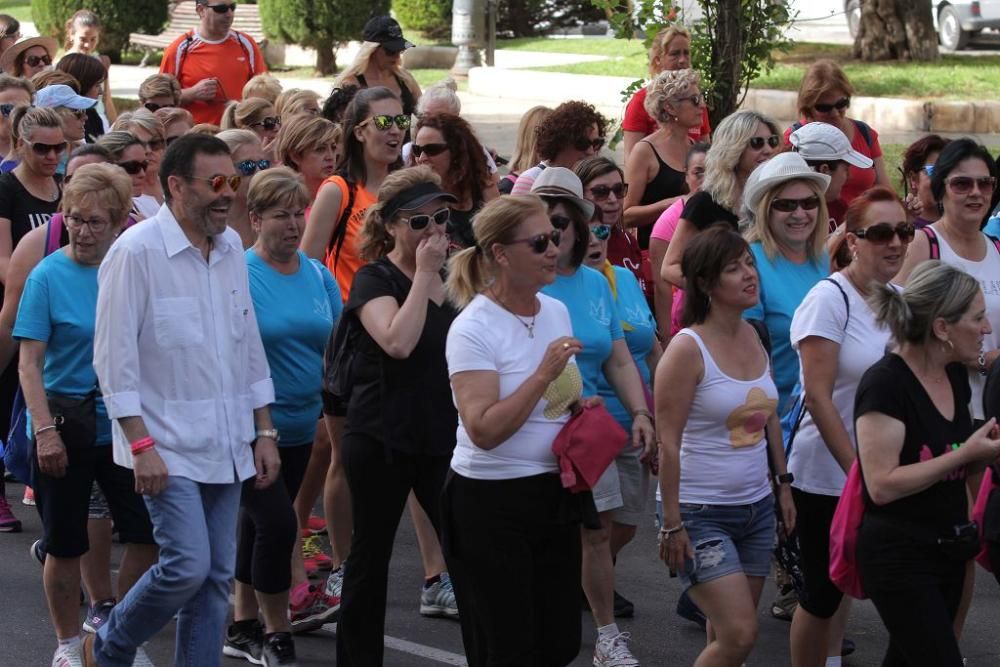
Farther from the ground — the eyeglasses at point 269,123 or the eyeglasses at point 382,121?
the eyeglasses at point 382,121

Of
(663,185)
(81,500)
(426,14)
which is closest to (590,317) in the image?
(81,500)

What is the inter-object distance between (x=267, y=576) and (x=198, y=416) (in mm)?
1031

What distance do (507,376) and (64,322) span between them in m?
1.89

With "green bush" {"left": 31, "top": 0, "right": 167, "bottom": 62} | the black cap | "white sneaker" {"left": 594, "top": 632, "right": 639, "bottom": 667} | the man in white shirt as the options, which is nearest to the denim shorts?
"white sneaker" {"left": 594, "top": 632, "right": 639, "bottom": 667}

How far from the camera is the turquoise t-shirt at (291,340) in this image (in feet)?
21.5

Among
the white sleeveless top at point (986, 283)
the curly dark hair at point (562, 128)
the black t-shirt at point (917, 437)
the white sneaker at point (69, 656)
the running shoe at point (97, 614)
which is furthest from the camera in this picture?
the curly dark hair at point (562, 128)

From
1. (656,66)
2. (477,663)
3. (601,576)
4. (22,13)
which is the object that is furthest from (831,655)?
(22,13)

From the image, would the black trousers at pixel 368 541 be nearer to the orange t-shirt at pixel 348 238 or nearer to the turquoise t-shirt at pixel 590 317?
the turquoise t-shirt at pixel 590 317

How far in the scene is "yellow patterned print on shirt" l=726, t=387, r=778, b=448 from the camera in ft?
18.1

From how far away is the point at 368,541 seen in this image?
19.3ft

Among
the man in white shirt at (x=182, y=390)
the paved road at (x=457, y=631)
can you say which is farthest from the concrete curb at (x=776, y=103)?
the man in white shirt at (x=182, y=390)

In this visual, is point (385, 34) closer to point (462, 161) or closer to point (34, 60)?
point (34, 60)

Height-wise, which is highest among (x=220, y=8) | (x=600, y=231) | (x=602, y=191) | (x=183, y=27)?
(x=220, y=8)

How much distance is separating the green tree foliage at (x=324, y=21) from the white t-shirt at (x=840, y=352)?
21.8m
